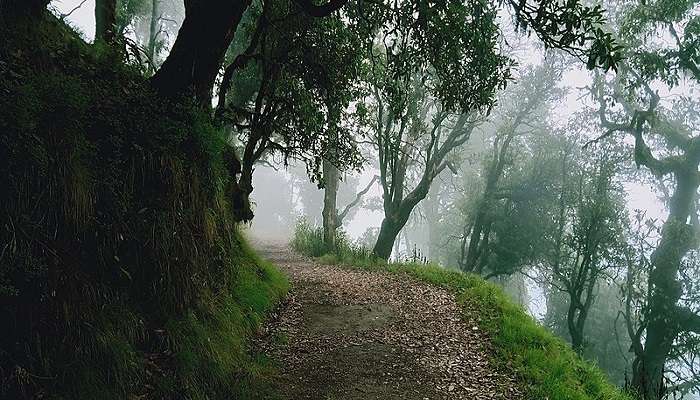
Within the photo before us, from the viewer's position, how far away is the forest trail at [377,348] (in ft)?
18.2

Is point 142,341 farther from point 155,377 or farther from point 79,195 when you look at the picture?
point 79,195

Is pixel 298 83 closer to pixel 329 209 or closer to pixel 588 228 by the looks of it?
pixel 329 209

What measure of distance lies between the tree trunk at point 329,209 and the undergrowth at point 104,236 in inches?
411

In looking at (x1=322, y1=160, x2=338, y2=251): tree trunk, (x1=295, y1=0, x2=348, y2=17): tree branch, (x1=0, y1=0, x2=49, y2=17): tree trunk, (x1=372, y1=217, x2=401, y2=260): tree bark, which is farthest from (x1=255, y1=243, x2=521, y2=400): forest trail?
(x1=372, y1=217, x2=401, y2=260): tree bark

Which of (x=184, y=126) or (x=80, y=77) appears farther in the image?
(x=184, y=126)

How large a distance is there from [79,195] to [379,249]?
13587mm

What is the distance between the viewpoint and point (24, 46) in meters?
4.50

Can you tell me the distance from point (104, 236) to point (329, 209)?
42.5 ft

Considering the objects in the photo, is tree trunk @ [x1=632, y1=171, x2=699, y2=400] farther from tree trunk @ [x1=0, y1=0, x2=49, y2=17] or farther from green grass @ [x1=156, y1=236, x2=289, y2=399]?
tree trunk @ [x1=0, y1=0, x2=49, y2=17]

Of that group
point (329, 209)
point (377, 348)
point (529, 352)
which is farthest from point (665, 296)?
point (377, 348)

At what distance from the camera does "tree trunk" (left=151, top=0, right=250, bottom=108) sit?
4.91m

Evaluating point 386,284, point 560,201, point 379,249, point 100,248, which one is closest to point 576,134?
point 560,201

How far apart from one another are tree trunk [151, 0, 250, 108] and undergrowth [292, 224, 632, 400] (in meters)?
5.59

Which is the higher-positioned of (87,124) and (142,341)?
(87,124)
